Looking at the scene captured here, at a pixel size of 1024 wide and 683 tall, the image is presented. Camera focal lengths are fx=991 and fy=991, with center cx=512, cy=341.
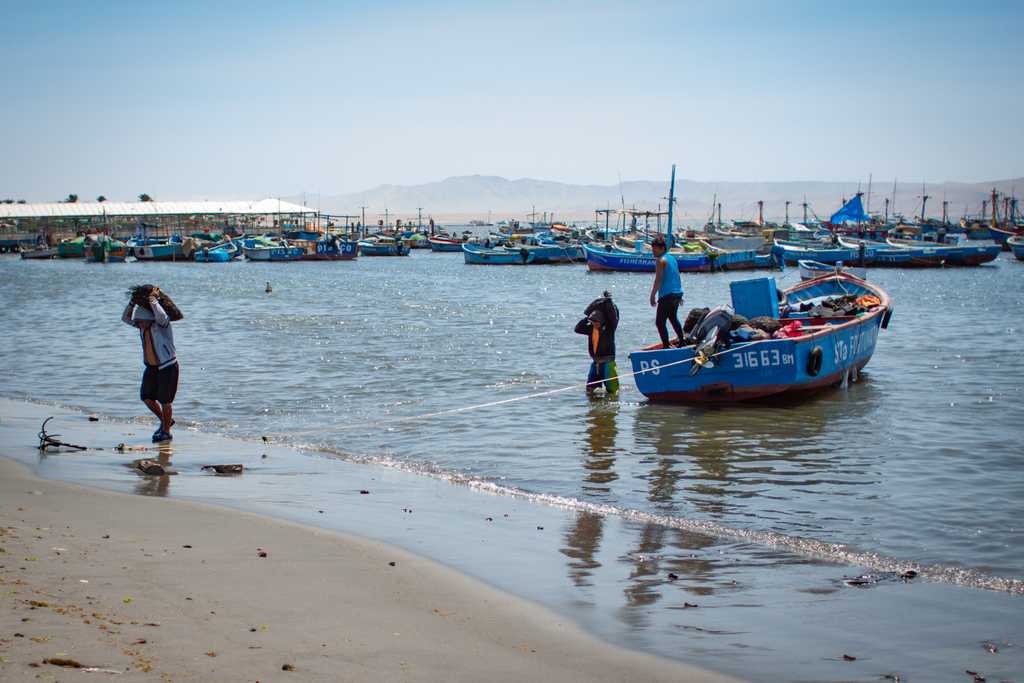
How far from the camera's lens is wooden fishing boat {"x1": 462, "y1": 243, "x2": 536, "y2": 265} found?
3159 inches

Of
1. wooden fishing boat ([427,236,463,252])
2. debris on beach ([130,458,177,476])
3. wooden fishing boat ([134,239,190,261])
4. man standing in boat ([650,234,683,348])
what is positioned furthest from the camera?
wooden fishing boat ([427,236,463,252])

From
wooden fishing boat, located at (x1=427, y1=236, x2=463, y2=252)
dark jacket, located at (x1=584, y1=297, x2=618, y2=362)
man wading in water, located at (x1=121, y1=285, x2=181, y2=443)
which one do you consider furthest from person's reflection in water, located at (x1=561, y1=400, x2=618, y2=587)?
wooden fishing boat, located at (x1=427, y1=236, x2=463, y2=252)

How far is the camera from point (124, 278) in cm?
6272

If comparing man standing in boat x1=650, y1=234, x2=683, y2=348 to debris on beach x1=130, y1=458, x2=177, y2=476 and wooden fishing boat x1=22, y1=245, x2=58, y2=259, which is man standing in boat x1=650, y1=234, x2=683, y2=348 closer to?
debris on beach x1=130, y1=458, x2=177, y2=476

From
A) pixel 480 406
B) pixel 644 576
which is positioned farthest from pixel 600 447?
pixel 644 576

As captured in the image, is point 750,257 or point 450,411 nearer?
point 450,411

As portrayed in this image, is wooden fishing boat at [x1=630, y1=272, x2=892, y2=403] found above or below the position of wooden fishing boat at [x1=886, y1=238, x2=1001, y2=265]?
below

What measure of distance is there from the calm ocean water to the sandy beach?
125cm

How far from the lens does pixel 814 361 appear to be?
14.6 metres

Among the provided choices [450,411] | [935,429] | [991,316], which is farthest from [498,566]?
[991,316]

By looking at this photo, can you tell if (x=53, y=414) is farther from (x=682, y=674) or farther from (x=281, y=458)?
(x=682, y=674)

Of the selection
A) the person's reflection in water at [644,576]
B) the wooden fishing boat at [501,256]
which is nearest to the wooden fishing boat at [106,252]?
the wooden fishing boat at [501,256]

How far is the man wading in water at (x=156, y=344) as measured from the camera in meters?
10.8

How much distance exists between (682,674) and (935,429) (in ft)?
31.3
